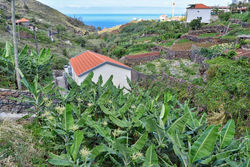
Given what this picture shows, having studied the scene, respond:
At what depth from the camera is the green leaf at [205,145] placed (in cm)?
276

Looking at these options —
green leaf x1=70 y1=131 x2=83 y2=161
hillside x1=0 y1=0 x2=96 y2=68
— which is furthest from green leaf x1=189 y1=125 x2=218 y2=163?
hillside x1=0 y1=0 x2=96 y2=68

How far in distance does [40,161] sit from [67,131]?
93cm

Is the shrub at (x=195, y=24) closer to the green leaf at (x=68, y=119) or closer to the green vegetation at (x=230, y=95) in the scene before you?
the green vegetation at (x=230, y=95)

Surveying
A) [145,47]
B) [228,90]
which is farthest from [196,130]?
[145,47]

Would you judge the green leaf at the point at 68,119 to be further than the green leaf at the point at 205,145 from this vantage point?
Yes

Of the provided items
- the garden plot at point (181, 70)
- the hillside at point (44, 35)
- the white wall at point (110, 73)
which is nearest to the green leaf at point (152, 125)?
the hillside at point (44, 35)

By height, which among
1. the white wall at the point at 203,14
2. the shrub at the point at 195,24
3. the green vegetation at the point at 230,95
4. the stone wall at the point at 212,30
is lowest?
the green vegetation at the point at 230,95

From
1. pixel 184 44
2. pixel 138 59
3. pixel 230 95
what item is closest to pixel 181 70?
pixel 138 59

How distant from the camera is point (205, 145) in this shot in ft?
9.15

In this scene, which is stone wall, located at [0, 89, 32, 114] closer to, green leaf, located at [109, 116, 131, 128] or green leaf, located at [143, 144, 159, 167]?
green leaf, located at [109, 116, 131, 128]

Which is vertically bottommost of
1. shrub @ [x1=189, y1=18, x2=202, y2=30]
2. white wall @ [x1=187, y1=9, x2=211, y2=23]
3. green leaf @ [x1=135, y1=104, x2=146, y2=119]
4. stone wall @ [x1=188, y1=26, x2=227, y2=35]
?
green leaf @ [x1=135, y1=104, x2=146, y2=119]

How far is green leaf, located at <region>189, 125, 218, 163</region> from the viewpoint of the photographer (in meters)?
2.76

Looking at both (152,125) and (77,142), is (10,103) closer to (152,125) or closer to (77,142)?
(77,142)

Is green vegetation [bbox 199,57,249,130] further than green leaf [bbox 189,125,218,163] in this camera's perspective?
Yes
